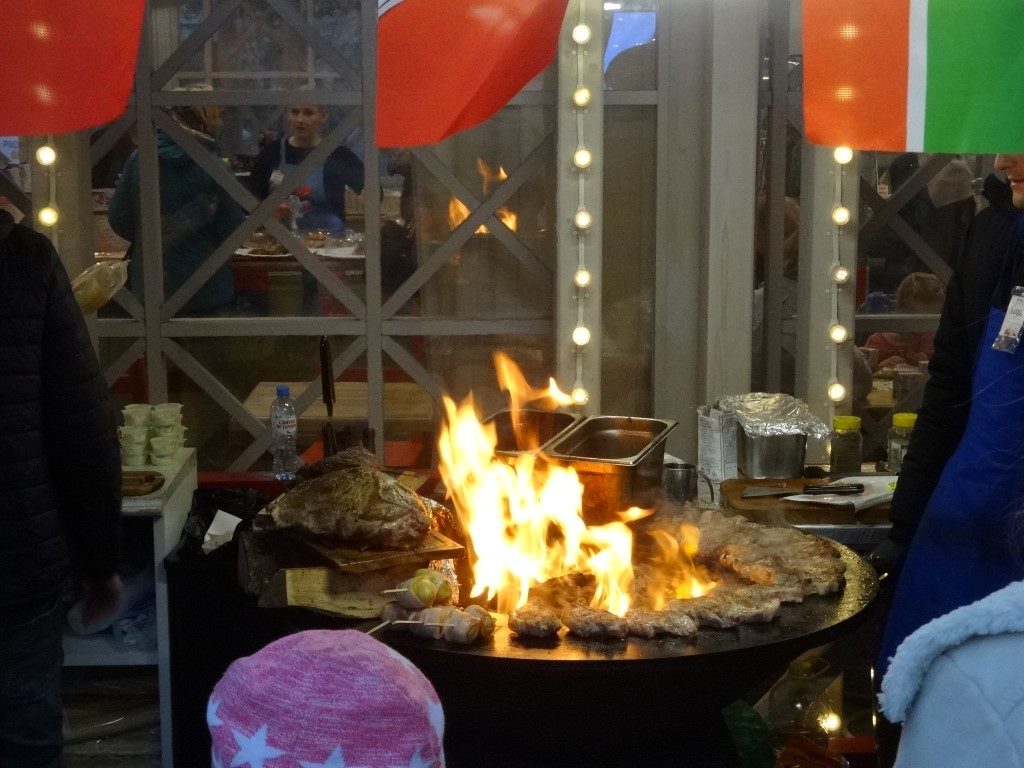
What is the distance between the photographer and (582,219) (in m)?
4.90

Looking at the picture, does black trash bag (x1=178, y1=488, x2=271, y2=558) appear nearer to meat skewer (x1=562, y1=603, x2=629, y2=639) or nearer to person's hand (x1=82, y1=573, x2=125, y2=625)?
person's hand (x1=82, y1=573, x2=125, y2=625)

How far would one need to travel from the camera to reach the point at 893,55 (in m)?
2.01

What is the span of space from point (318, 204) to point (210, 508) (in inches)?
81.1

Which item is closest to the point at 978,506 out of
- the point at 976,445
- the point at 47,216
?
the point at 976,445

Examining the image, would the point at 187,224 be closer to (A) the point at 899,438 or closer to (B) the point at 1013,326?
(A) the point at 899,438

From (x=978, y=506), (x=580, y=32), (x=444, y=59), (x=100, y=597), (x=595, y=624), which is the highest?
(x=580, y=32)

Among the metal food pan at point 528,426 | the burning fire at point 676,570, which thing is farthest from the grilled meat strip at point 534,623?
the metal food pan at point 528,426

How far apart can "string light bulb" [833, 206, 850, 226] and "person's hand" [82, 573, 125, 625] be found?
3.10 meters

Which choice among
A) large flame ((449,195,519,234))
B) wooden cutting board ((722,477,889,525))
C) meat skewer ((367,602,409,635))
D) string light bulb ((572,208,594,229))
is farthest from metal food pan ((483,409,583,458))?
large flame ((449,195,519,234))

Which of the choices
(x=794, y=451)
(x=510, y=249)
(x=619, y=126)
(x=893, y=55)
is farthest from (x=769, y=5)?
(x=893, y=55)

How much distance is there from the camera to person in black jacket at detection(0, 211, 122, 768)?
290 centimetres

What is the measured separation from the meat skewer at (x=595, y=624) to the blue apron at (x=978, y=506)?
1.01 m

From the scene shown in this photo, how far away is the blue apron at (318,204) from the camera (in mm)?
5406

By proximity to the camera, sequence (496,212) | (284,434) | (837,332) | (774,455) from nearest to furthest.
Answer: (774,455) → (284,434) → (837,332) → (496,212)
